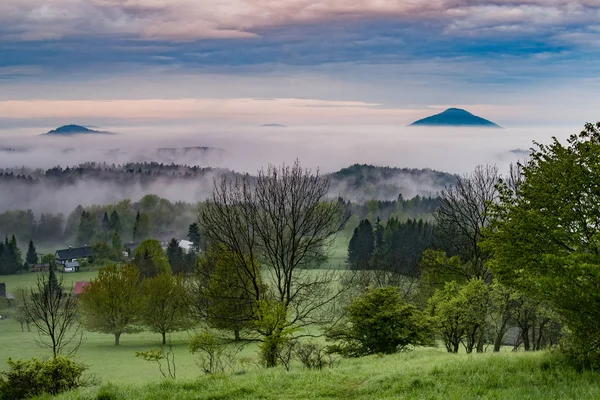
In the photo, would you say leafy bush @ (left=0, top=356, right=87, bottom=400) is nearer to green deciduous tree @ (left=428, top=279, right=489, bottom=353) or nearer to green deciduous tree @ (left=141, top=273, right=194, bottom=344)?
green deciduous tree @ (left=428, top=279, right=489, bottom=353)

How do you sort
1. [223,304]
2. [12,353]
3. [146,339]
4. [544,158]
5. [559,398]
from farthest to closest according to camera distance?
1. [146,339]
2. [12,353]
3. [223,304]
4. [544,158]
5. [559,398]

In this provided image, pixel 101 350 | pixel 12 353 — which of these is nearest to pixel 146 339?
pixel 101 350

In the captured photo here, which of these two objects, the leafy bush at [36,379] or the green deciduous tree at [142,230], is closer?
the leafy bush at [36,379]

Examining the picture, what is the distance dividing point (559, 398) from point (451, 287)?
2143 cm

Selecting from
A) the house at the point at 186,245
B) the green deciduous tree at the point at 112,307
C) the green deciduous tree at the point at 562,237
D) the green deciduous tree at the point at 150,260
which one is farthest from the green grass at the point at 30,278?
the green deciduous tree at the point at 562,237

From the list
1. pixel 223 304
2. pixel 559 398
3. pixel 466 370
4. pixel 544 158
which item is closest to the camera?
pixel 559 398

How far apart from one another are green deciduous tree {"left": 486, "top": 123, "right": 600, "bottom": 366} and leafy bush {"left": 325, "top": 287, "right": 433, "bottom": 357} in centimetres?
1107

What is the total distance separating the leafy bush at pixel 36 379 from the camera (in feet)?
60.5

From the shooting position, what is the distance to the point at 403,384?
645 inches

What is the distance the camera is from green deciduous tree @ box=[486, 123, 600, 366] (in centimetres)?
1605

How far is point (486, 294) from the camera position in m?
33.5

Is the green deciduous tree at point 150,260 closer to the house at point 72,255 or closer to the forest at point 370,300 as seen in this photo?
the forest at point 370,300

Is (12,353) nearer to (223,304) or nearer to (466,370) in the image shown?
(223,304)

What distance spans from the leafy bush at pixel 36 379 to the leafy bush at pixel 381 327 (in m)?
13.9
